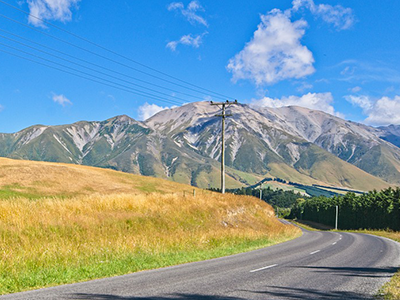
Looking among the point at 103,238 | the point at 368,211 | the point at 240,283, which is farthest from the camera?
the point at 368,211

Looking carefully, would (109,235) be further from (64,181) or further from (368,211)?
(368,211)

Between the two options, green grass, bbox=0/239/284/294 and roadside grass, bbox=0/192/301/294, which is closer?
green grass, bbox=0/239/284/294

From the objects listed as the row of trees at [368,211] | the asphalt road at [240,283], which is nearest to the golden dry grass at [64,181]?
the asphalt road at [240,283]

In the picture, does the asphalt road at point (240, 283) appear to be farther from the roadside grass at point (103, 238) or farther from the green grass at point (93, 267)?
the roadside grass at point (103, 238)

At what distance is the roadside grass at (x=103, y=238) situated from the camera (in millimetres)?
13234

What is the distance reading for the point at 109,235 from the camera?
19.5 meters

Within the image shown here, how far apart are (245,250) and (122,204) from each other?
9.07 metres

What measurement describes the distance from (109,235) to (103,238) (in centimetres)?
79

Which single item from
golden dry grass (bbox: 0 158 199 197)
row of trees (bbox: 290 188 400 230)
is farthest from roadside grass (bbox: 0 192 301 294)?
row of trees (bbox: 290 188 400 230)

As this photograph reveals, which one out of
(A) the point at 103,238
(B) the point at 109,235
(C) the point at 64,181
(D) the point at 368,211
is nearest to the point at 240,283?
(A) the point at 103,238

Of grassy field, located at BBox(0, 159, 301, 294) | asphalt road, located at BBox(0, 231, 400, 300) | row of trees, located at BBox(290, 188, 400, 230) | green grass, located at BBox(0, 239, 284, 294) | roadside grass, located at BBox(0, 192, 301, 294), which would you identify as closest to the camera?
asphalt road, located at BBox(0, 231, 400, 300)

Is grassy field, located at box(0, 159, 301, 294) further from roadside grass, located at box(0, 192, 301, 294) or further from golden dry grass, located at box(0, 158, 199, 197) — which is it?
golden dry grass, located at box(0, 158, 199, 197)

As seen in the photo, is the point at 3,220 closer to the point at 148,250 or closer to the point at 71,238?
the point at 71,238

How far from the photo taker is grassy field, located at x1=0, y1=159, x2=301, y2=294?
526 inches
